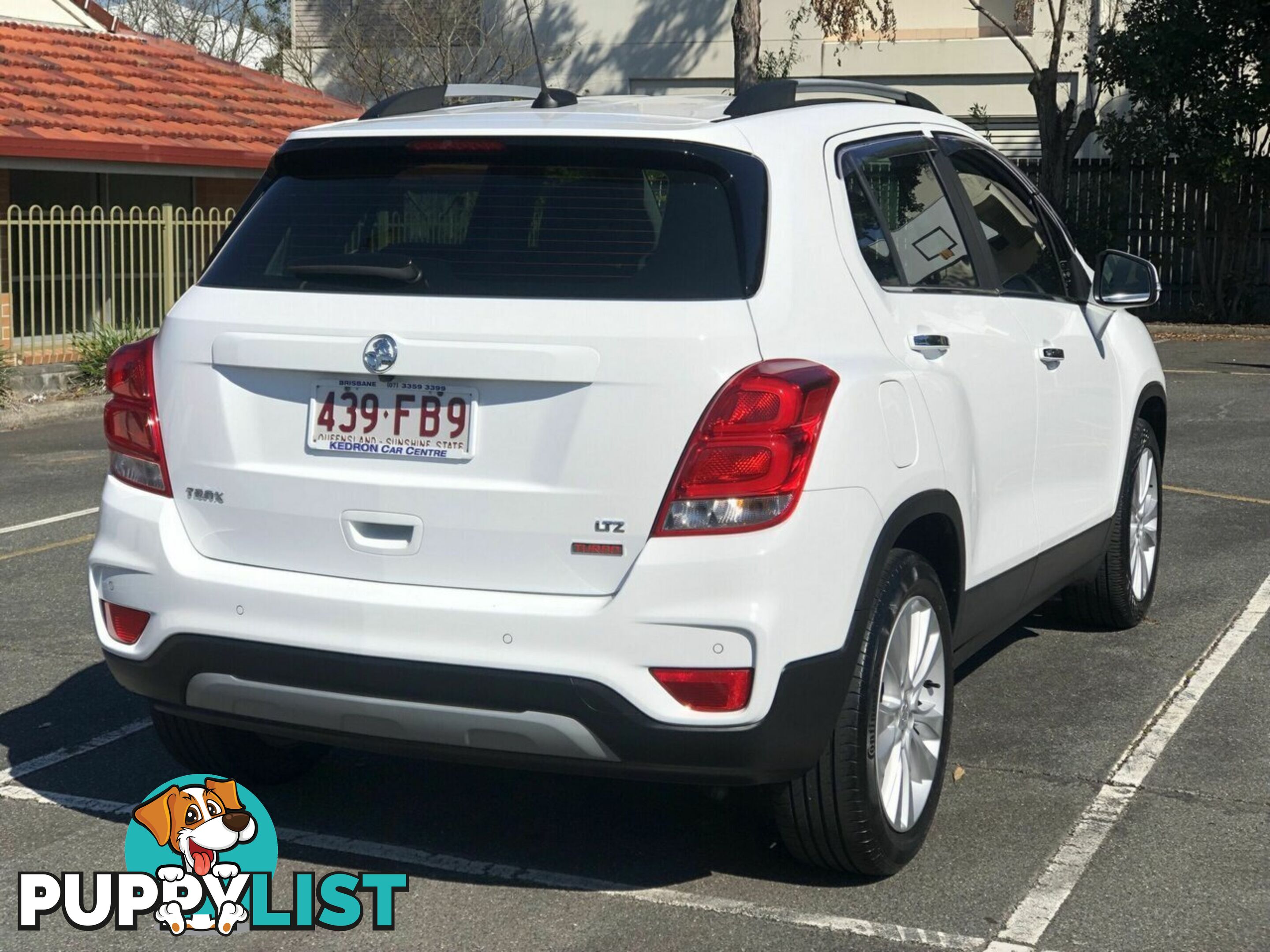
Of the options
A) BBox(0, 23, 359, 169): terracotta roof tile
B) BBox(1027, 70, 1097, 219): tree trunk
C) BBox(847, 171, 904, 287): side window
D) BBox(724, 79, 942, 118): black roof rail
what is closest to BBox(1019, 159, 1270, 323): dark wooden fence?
BBox(1027, 70, 1097, 219): tree trunk

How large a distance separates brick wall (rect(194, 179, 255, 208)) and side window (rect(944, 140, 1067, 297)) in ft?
53.1

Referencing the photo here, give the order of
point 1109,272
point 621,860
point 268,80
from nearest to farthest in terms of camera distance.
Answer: point 621,860
point 1109,272
point 268,80

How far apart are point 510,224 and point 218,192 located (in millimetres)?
17585

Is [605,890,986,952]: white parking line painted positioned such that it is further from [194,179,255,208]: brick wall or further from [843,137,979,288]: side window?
[194,179,255,208]: brick wall

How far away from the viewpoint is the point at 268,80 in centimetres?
2256

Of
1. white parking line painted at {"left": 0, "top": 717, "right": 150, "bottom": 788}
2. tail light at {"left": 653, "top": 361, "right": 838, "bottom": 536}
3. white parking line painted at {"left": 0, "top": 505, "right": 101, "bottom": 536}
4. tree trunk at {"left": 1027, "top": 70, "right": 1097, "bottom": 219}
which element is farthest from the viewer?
tree trunk at {"left": 1027, "top": 70, "right": 1097, "bottom": 219}

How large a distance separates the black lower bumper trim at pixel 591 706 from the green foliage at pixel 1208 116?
1903 centimetres

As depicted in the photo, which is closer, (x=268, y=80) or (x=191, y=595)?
(x=191, y=595)

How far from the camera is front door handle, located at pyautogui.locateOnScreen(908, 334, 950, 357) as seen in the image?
4.32 m

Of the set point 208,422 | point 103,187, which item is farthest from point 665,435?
point 103,187

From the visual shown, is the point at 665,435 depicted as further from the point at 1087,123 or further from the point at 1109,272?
the point at 1087,123

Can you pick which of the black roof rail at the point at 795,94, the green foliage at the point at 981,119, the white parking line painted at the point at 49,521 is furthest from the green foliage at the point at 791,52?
the black roof rail at the point at 795,94

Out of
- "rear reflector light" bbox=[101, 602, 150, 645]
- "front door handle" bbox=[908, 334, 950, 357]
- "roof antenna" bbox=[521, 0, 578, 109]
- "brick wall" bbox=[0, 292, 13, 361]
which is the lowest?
"brick wall" bbox=[0, 292, 13, 361]

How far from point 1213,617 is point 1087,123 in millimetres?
17589
